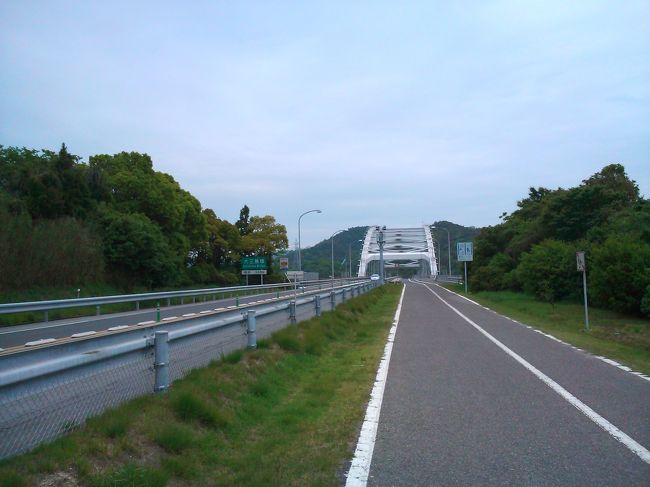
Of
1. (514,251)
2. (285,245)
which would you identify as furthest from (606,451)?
(285,245)

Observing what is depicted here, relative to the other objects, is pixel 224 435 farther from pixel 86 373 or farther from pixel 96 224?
pixel 96 224

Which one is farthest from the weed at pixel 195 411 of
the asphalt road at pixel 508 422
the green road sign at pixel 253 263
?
the green road sign at pixel 253 263

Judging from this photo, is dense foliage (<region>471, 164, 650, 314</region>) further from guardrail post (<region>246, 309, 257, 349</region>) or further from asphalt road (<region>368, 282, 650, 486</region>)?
guardrail post (<region>246, 309, 257, 349</region>)

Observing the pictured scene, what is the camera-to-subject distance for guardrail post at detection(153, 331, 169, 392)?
7.43 m

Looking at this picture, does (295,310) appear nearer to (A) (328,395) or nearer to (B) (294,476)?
(A) (328,395)

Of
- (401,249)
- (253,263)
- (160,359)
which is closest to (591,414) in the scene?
(160,359)

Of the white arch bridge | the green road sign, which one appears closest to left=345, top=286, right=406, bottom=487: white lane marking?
the green road sign

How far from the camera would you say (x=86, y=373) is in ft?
19.8

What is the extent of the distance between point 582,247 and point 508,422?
106 feet

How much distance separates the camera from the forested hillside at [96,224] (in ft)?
96.3

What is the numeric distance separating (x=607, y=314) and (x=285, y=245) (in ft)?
178

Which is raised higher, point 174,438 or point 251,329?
point 251,329

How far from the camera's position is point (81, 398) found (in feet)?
19.7

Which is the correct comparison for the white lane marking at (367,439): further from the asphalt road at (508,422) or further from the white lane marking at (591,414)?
the white lane marking at (591,414)
